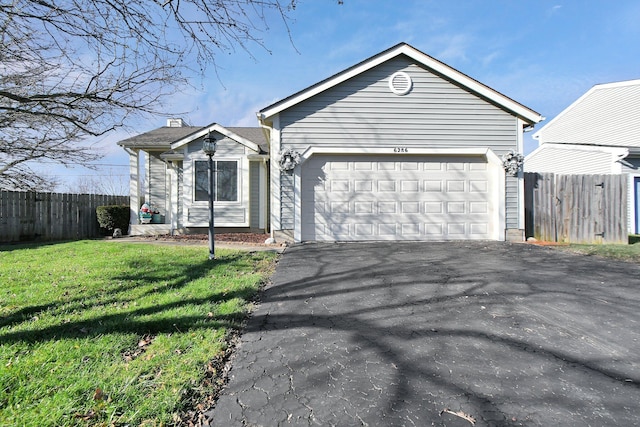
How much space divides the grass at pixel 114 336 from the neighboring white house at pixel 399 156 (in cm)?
367

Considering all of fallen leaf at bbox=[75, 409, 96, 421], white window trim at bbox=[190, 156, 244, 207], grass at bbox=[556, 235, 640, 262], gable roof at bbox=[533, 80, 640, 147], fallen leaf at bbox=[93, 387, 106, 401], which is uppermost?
gable roof at bbox=[533, 80, 640, 147]

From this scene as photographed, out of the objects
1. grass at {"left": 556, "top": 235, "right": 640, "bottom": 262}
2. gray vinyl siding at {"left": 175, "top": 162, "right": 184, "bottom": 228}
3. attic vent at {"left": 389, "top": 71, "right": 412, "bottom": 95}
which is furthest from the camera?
gray vinyl siding at {"left": 175, "top": 162, "right": 184, "bottom": 228}

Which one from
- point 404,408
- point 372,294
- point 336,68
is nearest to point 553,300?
point 372,294

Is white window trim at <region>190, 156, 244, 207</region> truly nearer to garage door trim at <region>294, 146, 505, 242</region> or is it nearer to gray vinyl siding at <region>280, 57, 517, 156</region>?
gray vinyl siding at <region>280, 57, 517, 156</region>

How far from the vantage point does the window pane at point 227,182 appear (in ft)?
38.7

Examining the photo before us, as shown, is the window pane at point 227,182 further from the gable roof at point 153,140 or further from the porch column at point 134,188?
the porch column at point 134,188

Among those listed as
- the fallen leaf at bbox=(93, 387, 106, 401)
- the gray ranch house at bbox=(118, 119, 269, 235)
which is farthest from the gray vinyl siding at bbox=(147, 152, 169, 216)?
the fallen leaf at bbox=(93, 387, 106, 401)

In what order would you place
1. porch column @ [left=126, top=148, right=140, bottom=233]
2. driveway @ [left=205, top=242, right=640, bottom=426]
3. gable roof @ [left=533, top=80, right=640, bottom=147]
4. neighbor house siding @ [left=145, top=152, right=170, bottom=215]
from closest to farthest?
driveway @ [left=205, top=242, right=640, bottom=426] < porch column @ [left=126, top=148, right=140, bottom=233] < neighbor house siding @ [left=145, top=152, right=170, bottom=215] < gable roof @ [left=533, top=80, right=640, bottom=147]

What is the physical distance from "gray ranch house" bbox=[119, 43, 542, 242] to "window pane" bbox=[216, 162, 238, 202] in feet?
9.61

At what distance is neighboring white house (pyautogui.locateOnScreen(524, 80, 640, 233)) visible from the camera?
1354cm

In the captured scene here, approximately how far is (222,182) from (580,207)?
10977 millimetres

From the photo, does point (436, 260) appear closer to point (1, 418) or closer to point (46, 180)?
point (1, 418)

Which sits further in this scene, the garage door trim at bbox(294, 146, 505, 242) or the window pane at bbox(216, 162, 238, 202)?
the window pane at bbox(216, 162, 238, 202)

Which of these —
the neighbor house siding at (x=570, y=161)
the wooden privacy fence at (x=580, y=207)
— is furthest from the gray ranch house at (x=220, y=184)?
the neighbor house siding at (x=570, y=161)
